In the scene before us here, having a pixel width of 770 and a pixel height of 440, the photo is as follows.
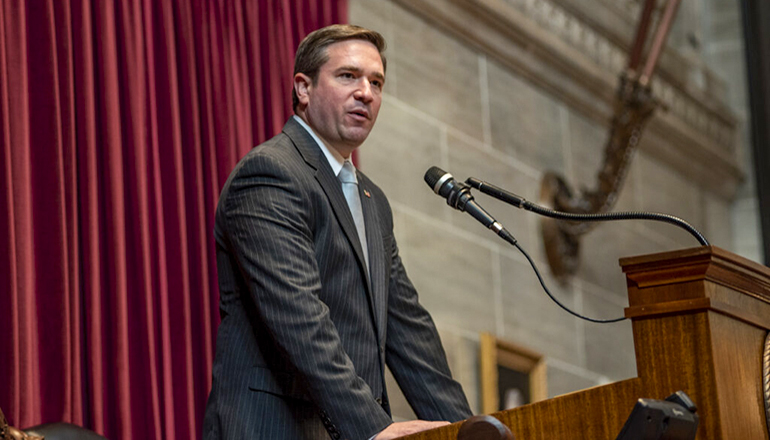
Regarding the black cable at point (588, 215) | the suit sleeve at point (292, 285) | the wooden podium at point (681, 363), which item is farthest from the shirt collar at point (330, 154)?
the wooden podium at point (681, 363)

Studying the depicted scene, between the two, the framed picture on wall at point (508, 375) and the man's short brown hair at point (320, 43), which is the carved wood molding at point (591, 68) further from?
the man's short brown hair at point (320, 43)

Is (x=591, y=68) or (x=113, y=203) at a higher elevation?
(x=591, y=68)

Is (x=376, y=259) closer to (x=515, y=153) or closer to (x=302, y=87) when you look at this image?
(x=302, y=87)

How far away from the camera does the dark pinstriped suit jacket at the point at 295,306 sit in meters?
2.97

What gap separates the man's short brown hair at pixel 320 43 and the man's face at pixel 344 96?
15 mm

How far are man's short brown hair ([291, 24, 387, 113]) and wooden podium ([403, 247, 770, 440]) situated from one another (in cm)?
129

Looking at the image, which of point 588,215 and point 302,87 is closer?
point 588,215

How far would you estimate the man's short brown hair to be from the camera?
3598mm

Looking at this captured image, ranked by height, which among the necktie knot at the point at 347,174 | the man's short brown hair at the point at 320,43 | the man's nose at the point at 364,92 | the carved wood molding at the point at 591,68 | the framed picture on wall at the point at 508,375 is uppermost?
the carved wood molding at the point at 591,68

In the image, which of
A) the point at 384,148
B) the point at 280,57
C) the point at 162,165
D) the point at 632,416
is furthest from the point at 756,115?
the point at 632,416

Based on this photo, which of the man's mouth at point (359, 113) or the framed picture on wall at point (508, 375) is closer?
the man's mouth at point (359, 113)

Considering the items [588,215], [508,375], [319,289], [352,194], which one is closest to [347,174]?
[352,194]

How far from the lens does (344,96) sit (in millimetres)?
3547

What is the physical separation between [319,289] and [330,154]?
55 centimetres
